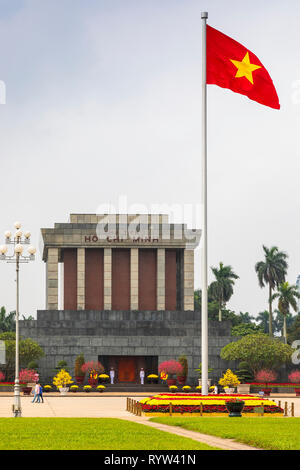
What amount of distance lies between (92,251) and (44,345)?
15525 mm

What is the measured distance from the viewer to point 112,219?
4026 inches

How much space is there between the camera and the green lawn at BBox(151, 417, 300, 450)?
26.8 meters

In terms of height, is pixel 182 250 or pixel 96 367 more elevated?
pixel 182 250

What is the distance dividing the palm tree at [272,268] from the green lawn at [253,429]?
3727 inches

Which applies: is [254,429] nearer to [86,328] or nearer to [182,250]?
[86,328]

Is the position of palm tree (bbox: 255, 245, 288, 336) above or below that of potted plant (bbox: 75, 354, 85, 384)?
above

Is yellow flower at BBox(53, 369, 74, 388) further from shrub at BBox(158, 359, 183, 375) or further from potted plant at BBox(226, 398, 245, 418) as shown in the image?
potted plant at BBox(226, 398, 245, 418)

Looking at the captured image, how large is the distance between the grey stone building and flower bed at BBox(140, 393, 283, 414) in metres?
49.5

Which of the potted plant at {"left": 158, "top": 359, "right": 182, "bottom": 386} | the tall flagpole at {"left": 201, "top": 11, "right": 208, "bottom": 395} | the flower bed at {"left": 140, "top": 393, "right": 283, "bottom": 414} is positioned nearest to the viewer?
the tall flagpole at {"left": 201, "top": 11, "right": 208, "bottom": 395}

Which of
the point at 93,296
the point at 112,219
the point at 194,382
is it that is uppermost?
the point at 112,219

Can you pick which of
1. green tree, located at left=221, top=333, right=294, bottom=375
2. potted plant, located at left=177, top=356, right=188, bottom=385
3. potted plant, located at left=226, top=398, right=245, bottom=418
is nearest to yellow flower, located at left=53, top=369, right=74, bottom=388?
potted plant, located at left=177, top=356, right=188, bottom=385

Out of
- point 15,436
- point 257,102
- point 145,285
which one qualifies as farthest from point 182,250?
point 15,436

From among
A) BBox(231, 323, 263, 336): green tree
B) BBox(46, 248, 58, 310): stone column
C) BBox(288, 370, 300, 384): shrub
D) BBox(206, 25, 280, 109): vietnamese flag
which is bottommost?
BBox(288, 370, 300, 384): shrub

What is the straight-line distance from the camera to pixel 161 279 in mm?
101562
